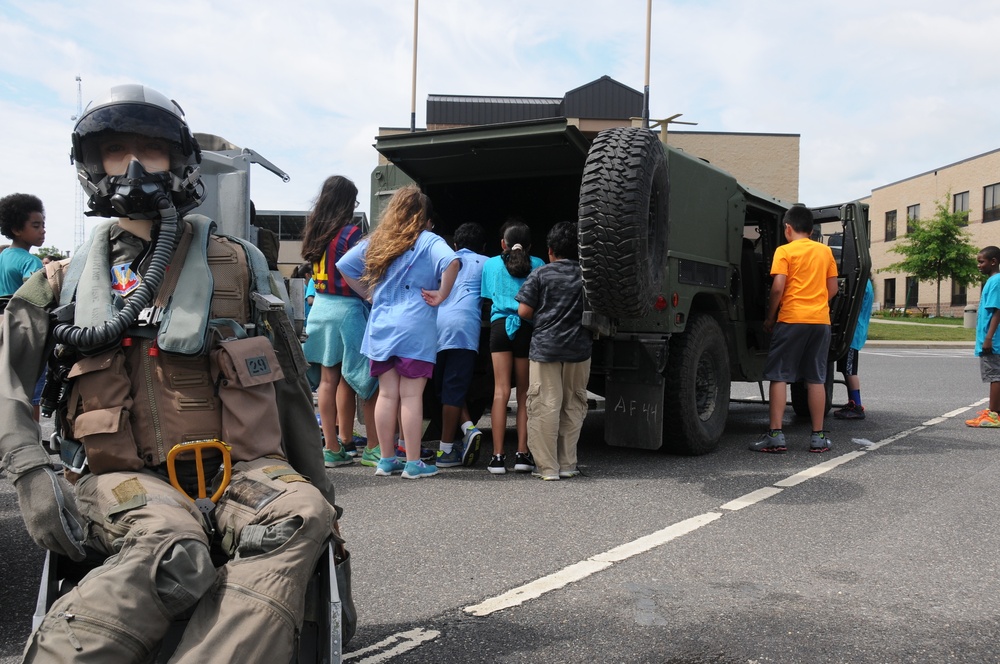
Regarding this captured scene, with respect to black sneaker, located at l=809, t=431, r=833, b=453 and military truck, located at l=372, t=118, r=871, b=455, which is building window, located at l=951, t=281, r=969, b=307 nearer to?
military truck, located at l=372, t=118, r=871, b=455

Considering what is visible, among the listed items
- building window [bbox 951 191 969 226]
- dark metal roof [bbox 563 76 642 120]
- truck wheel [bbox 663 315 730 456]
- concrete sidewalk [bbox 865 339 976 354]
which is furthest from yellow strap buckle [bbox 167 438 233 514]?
building window [bbox 951 191 969 226]

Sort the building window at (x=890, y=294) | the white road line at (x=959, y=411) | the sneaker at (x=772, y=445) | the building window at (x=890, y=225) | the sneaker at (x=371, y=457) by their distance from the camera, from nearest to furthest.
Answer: the sneaker at (x=371, y=457), the sneaker at (x=772, y=445), the white road line at (x=959, y=411), the building window at (x=890, y=225), the building window at (x=890, y=294)

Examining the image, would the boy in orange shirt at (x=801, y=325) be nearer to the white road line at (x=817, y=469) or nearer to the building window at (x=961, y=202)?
the white road line at (x=817, y=469)

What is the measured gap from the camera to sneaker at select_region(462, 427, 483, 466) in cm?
604

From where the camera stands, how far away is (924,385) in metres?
12.7

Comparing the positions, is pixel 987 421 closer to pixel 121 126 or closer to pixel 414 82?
pixel 121 126

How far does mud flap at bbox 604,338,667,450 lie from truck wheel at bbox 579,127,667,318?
528 mm

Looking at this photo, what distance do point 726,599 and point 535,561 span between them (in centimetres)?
85

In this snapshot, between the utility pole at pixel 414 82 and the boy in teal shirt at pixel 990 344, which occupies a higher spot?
the utility pole at pixel 414 82

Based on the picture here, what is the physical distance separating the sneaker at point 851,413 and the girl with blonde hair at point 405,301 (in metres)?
5.33

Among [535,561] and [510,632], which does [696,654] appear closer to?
[510,632]

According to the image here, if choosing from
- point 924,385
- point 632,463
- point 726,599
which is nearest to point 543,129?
point 632,463

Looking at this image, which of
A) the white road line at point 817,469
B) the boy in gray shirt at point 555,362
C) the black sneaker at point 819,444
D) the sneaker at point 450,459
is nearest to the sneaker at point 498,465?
the boy in gray shirt at point 555,362

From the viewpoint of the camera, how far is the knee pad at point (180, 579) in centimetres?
185
